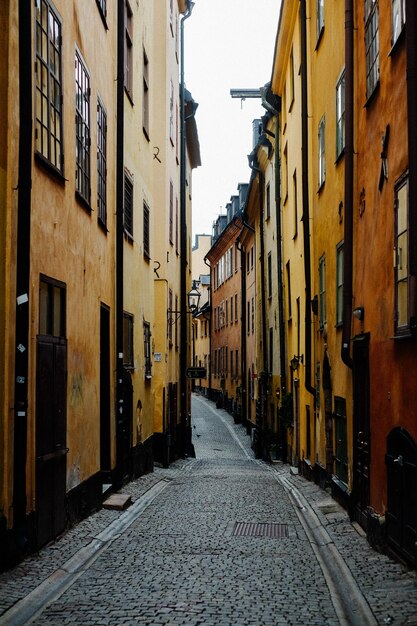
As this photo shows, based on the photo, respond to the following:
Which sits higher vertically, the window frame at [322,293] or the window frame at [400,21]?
the window frame at [400,21]

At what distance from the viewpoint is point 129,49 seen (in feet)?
56.3

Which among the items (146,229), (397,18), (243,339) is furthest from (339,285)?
(243,339)

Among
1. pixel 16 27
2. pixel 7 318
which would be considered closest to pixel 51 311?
pixel 7 318

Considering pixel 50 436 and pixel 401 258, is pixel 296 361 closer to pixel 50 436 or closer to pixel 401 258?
pixel 50 436

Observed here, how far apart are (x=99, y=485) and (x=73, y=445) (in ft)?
6.45

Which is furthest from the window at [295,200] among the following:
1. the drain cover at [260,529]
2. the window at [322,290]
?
the drain cover at [260,529]

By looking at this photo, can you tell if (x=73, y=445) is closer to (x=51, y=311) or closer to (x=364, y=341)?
(x=51, y=311)

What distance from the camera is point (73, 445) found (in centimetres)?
1072

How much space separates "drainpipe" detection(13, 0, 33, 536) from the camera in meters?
7.99

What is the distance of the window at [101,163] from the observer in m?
13.2

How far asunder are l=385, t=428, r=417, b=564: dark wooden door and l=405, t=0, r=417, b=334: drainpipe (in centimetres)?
131

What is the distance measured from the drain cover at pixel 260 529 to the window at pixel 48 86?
5.08 meters

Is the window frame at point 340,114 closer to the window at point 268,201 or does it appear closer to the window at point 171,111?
the window at point 171,111

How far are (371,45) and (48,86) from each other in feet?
12.8
